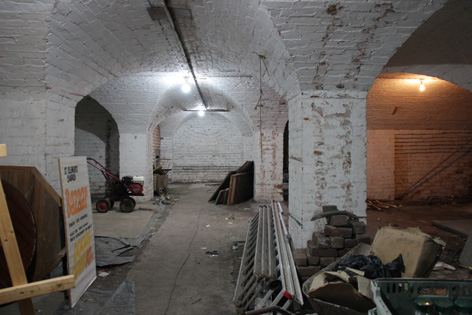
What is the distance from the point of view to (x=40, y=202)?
3244 millimetres

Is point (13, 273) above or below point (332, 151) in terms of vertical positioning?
below

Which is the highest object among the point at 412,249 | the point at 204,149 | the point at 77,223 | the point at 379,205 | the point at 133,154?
the point at 204,149

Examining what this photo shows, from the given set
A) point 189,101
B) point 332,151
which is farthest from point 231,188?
point 332,151

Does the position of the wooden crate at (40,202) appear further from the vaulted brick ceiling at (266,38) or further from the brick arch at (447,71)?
the brick arch at (447,71)

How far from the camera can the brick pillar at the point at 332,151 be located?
3625mm

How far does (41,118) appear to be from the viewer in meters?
3.85

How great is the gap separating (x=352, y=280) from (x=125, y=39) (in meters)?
4.18

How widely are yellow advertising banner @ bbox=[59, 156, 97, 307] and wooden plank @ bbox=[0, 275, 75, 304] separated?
4.15 feet

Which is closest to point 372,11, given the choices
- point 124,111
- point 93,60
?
point 93,60

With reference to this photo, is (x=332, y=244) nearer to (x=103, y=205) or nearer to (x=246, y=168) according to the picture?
(x=103, y=205)

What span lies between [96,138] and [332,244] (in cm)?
912

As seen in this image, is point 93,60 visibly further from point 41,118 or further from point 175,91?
point 175,91

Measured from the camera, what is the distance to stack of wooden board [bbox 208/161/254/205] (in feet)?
28.8

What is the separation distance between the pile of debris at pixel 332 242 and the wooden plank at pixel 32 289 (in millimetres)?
2552
